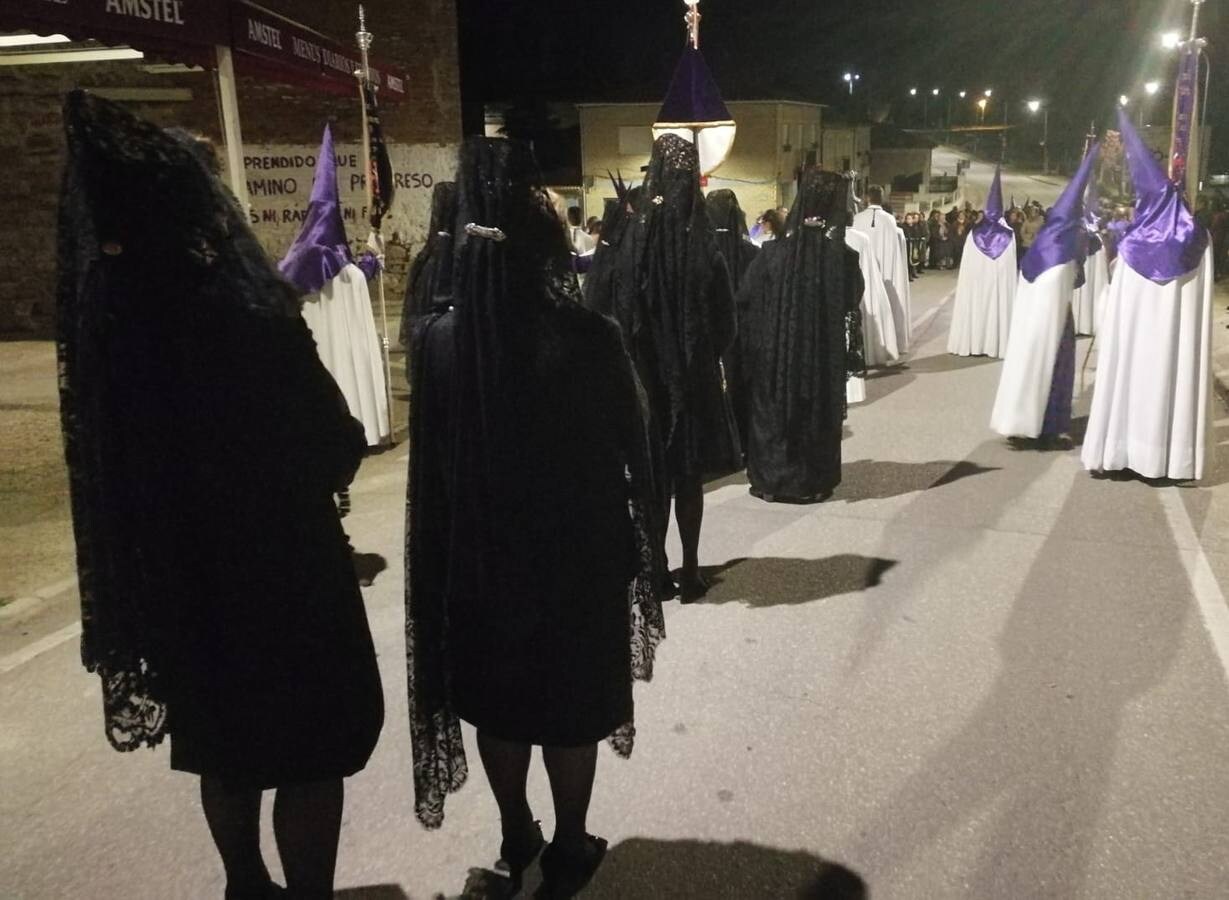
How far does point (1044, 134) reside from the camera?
2677 inches

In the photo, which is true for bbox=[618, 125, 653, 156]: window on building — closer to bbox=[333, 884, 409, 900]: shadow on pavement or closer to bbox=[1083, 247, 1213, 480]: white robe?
bbox=[1083, 247, 1213, 480]: white robe

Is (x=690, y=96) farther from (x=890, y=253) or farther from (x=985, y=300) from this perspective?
(x=985, y=300)

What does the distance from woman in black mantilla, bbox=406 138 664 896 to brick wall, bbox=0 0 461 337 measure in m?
12.4

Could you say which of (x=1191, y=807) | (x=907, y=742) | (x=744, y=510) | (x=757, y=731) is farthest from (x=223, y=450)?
(x=744, y=510)

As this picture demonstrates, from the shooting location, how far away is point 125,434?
1.90 meters

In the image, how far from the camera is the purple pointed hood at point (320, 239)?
666 centimetres

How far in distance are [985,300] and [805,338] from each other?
6380 millimetres

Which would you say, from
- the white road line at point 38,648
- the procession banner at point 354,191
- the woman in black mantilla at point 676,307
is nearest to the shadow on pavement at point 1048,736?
the woman in black mantilla at point 676,307

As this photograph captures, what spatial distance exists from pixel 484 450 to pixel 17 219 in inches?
568

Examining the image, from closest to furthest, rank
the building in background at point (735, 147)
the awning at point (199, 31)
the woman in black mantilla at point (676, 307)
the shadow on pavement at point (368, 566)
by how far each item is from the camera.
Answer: the woman in black mantilla at point (676, 307) < the awning at point (199, 31) < the shadow on pavement at point (368, 566) < the building in background at point (735, 147)

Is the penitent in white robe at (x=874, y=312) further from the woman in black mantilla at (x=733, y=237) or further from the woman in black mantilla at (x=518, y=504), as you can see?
the woman in black mantilla at (x=518, y=504)

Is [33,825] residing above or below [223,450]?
below

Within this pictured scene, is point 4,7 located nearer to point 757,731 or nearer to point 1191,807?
point 757,731

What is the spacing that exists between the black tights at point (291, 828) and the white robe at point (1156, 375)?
5.73 m
